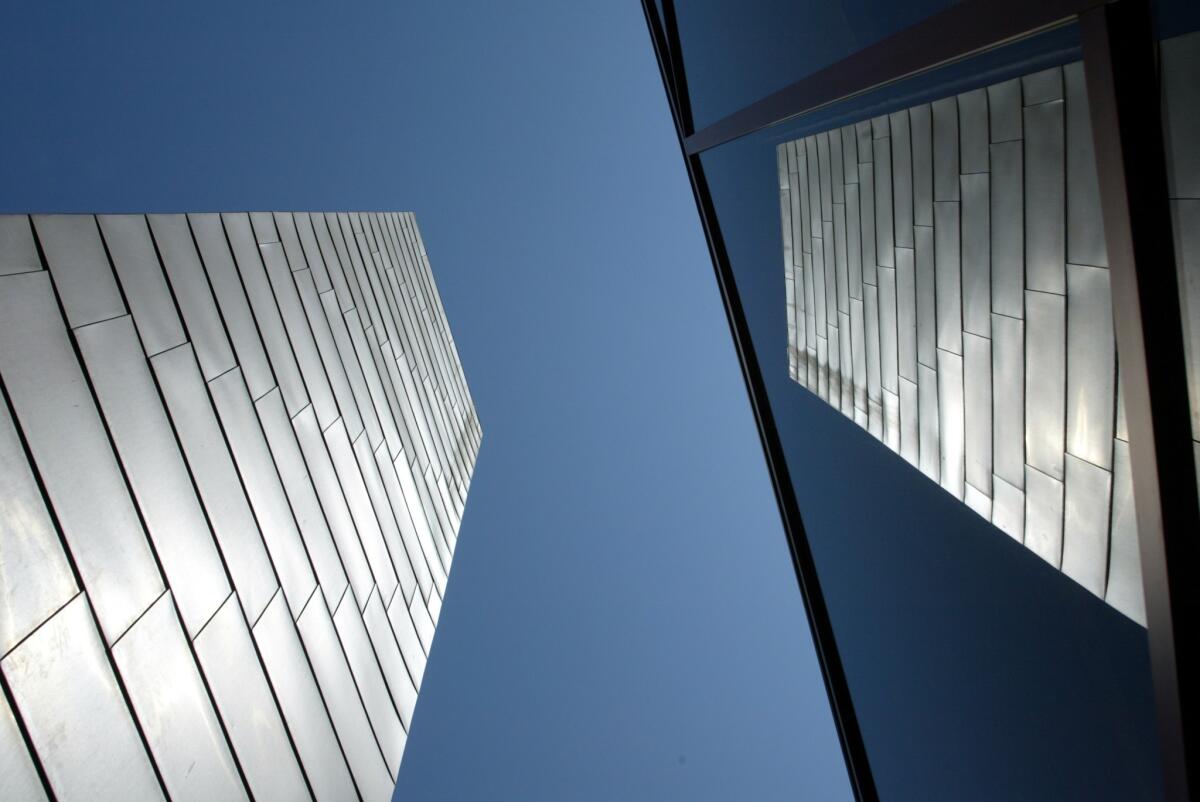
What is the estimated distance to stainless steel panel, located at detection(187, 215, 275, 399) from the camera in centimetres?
518

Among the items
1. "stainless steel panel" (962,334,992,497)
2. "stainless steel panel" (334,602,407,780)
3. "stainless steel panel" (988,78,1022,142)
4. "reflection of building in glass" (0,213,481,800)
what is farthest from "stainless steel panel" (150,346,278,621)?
"stainless steel panel" (962,334,992,497)

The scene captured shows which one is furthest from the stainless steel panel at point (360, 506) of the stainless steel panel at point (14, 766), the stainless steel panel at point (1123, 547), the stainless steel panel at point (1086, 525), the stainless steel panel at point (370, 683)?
the stainless steel panel at point (1123, 547)

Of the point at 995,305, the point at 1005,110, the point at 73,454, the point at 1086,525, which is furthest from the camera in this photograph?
the point at 995,305

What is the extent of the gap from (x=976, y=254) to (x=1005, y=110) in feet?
3.52

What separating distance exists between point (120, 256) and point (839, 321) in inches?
269

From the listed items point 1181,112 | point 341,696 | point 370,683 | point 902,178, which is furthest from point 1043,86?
point 370,683

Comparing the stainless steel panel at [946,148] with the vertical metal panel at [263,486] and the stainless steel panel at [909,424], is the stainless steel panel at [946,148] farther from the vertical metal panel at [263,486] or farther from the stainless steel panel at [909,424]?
the vertical metal panel at [263,486]

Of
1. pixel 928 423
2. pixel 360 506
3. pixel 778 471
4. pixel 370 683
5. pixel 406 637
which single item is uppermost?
A: pixel 360 506

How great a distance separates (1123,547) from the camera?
13.1 ft

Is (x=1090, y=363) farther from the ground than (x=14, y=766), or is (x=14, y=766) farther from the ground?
(x=14, y=766)

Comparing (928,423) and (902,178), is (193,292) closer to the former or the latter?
(902,178)

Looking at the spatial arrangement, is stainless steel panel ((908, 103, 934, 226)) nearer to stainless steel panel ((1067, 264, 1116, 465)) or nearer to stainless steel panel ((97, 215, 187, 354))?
stainless steel panel ((1067, 264, 1116, 465))

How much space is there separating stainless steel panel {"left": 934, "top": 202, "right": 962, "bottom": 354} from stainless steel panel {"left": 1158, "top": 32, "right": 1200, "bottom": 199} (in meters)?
2.85

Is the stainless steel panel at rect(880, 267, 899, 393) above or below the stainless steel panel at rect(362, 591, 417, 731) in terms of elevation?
above
